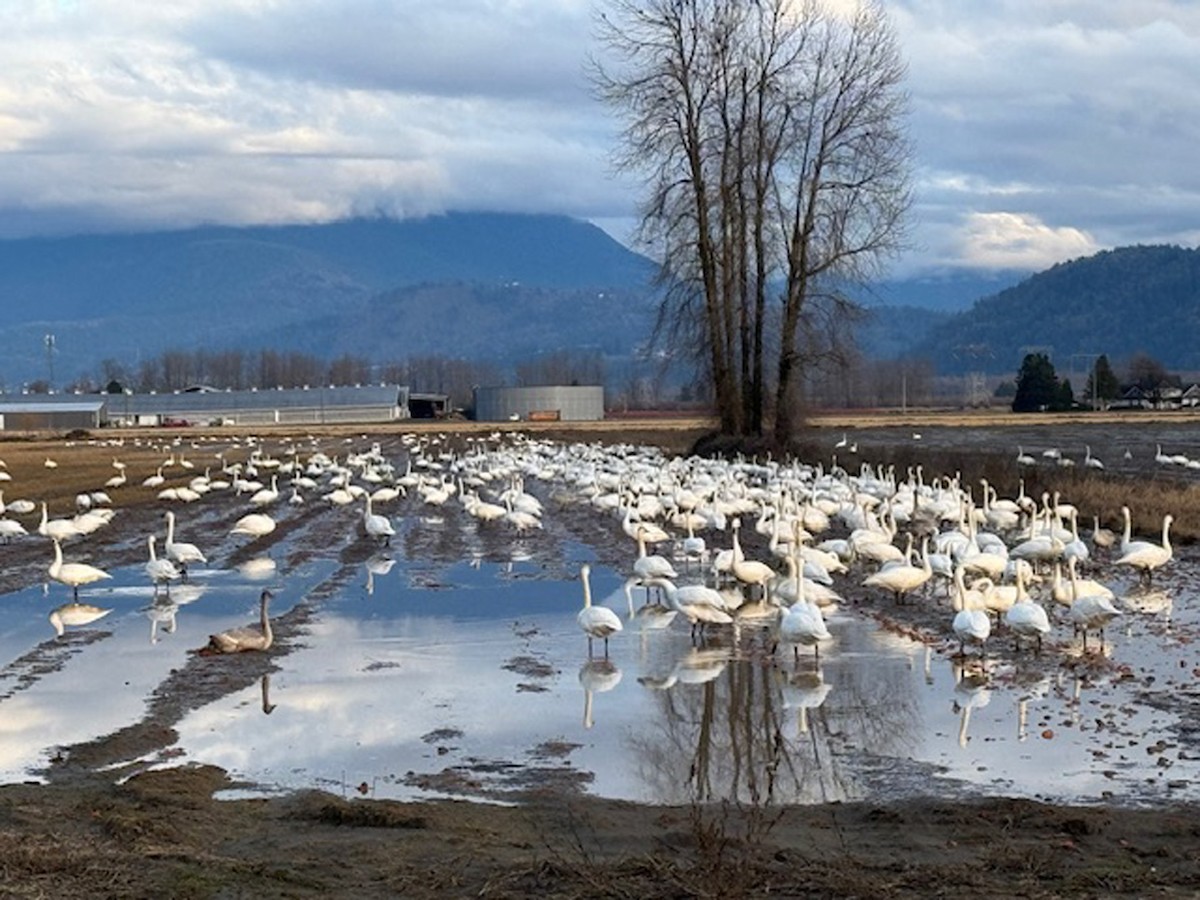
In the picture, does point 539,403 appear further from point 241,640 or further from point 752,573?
point 241,640

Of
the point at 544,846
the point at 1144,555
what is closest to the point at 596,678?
the point at 544,846

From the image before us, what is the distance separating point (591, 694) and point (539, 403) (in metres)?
116

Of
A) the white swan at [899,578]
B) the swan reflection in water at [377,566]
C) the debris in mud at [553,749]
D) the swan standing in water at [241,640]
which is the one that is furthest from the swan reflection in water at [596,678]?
the swan reflection in water at [377,566]

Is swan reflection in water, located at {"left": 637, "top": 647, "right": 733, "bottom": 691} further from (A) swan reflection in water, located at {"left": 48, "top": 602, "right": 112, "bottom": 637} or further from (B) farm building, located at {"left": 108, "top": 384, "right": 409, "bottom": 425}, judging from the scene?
(B) farm building, located at {"left": 108, "top": 384, "right": 409, "bottom": 425}

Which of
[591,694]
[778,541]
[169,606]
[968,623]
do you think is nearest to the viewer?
[591,694]

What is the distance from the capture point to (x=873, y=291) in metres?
45.5

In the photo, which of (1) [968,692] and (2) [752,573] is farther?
(2) [752,573]

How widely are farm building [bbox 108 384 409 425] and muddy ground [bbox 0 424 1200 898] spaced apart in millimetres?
127717

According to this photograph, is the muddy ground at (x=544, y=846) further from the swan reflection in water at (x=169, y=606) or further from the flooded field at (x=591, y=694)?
the swan reflection in water at (x=169, y=606)

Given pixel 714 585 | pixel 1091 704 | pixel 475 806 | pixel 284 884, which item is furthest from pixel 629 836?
pixel 714 585

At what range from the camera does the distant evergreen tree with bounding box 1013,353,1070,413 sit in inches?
4535

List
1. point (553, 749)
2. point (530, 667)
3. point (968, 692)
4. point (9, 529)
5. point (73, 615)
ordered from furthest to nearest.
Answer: point (9, 529)
point (73, 615)
point (530, 667)
point (968, 692)
point (553, 749)

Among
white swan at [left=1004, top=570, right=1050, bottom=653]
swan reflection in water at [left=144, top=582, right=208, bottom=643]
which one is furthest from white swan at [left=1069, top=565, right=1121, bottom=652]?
swan reflection in water at [left=144, top=582, right=208, bottom=643]

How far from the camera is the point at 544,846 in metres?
8.69
